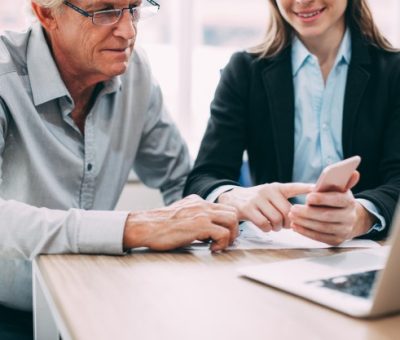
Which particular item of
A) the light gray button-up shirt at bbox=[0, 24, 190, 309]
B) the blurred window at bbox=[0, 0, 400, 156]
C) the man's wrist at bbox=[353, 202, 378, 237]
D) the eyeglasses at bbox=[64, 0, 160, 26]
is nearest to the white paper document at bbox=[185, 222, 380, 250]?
the man's wrist at bbox=[353, 202, 378, 237]

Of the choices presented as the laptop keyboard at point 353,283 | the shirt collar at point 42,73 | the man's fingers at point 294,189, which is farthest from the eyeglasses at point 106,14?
the laptop keyboard at point 353,283

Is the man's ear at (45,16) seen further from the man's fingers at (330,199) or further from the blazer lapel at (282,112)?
the man's fingers at (330,199)

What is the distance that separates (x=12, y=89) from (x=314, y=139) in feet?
2.56

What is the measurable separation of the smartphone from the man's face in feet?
2.04

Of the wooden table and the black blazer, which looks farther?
the black blazer

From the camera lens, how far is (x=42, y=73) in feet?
4.84

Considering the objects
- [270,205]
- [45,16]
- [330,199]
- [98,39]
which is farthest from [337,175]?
[45,16]

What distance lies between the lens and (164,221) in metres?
1.15

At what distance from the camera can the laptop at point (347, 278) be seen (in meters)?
0.72

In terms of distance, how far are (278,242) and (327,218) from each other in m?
0.12

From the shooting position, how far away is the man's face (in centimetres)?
148

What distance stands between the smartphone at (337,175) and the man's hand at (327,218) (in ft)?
0.08

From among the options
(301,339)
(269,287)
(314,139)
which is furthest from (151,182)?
(301,339)

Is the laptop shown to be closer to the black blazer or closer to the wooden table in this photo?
the wooden table
